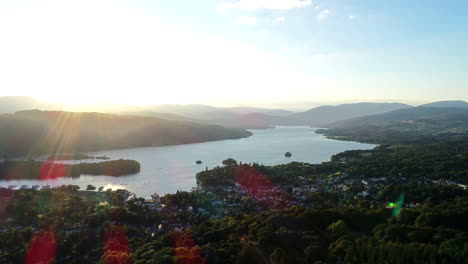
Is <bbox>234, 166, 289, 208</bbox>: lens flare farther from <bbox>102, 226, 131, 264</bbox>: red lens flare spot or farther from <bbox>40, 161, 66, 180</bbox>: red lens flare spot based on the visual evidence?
<bbox>40, 161, 66, 180</bbox>: red lens flare spot

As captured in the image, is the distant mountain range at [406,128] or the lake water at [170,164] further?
the distant mountain range at [406,128]

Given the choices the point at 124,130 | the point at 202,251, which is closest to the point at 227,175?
the point at 202,251

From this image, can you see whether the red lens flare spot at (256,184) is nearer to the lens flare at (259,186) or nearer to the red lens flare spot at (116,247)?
the lens flare at (259,186)

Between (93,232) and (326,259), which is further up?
(326,259)

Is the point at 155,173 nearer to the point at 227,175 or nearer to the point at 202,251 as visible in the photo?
the point at 227,175

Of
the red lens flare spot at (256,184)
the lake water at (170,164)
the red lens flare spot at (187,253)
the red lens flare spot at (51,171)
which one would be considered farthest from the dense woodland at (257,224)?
the red lens flare spot at (51,171)

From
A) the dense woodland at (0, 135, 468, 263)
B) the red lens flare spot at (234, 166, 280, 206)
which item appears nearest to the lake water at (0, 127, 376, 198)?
the dense woodland at (0, 135, 468, 263)
